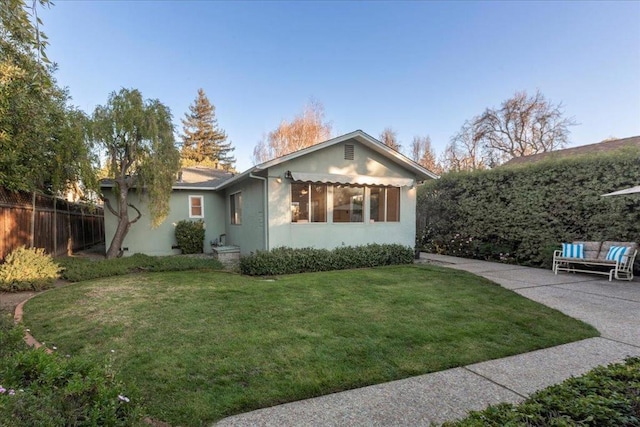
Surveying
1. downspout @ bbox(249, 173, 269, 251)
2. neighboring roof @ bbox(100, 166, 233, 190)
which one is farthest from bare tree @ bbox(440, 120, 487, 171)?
downspout @ bbox(249, 173, 269, 251)

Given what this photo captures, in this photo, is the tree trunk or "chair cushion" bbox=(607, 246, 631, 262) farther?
the tree trunk

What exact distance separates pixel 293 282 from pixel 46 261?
21.1ft

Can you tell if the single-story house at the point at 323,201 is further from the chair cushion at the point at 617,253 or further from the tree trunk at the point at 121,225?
the chair cushion at the point at 617,253

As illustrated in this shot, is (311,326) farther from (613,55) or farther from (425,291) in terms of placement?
(613,55)

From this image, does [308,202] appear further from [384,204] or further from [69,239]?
[69,239]

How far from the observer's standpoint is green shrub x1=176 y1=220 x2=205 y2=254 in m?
14.4

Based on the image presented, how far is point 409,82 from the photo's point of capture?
59.6 feet

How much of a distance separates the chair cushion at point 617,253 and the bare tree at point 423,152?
85.9ft

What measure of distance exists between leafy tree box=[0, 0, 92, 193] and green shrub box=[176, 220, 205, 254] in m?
4.77

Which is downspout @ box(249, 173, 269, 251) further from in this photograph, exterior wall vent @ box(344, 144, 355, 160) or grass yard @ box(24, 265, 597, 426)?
exterior wall vent @ box(344, 144, 355, 160)

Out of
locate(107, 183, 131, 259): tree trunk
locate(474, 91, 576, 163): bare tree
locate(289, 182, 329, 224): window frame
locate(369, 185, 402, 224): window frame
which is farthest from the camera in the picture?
locate(474, 91, 576, 163): bare tree

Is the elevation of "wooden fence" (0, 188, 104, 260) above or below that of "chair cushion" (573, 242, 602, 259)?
above

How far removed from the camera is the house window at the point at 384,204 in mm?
12289

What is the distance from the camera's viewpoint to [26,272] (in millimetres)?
7445
